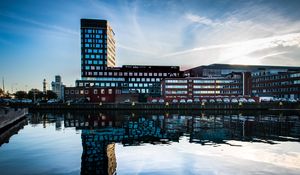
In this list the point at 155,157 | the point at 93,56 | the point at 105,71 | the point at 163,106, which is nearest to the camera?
the point at 155,157

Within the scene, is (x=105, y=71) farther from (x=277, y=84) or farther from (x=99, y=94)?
(x=277, y=84)

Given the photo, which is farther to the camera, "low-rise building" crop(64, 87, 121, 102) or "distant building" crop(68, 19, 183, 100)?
"distant building" crop(68, 19, 183, 100)

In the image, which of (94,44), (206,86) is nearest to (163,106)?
(206,86)

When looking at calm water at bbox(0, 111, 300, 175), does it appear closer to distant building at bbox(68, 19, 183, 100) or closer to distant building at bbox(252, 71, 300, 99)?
distant building at bbox(252, 71, 300, 99)

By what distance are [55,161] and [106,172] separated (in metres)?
6.72

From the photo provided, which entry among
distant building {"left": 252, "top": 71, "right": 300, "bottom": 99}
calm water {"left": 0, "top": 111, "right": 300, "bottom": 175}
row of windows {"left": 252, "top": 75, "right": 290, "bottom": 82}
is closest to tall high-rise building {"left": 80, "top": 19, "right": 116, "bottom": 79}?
row of windows {"left": 252, "top": 75, "right": 290, "bottom": 82}

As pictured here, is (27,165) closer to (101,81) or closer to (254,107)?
(254,107)

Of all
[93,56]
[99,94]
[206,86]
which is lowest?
[99,94]

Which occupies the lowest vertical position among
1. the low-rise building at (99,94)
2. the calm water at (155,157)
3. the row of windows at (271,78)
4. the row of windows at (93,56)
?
the calm water at (155,157)

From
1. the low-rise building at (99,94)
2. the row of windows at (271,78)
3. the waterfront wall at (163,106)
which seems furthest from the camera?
the row of windows at (271,78)

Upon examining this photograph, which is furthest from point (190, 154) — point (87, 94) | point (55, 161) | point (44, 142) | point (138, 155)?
point (87, 94)

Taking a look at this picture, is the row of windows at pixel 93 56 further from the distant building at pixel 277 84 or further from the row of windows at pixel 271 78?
the row of windows at pixel 271 78

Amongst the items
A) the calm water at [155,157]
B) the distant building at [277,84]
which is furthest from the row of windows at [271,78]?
the calm water at [155,157]

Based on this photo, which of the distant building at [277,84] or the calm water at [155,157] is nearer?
the calm water at [155,157]
